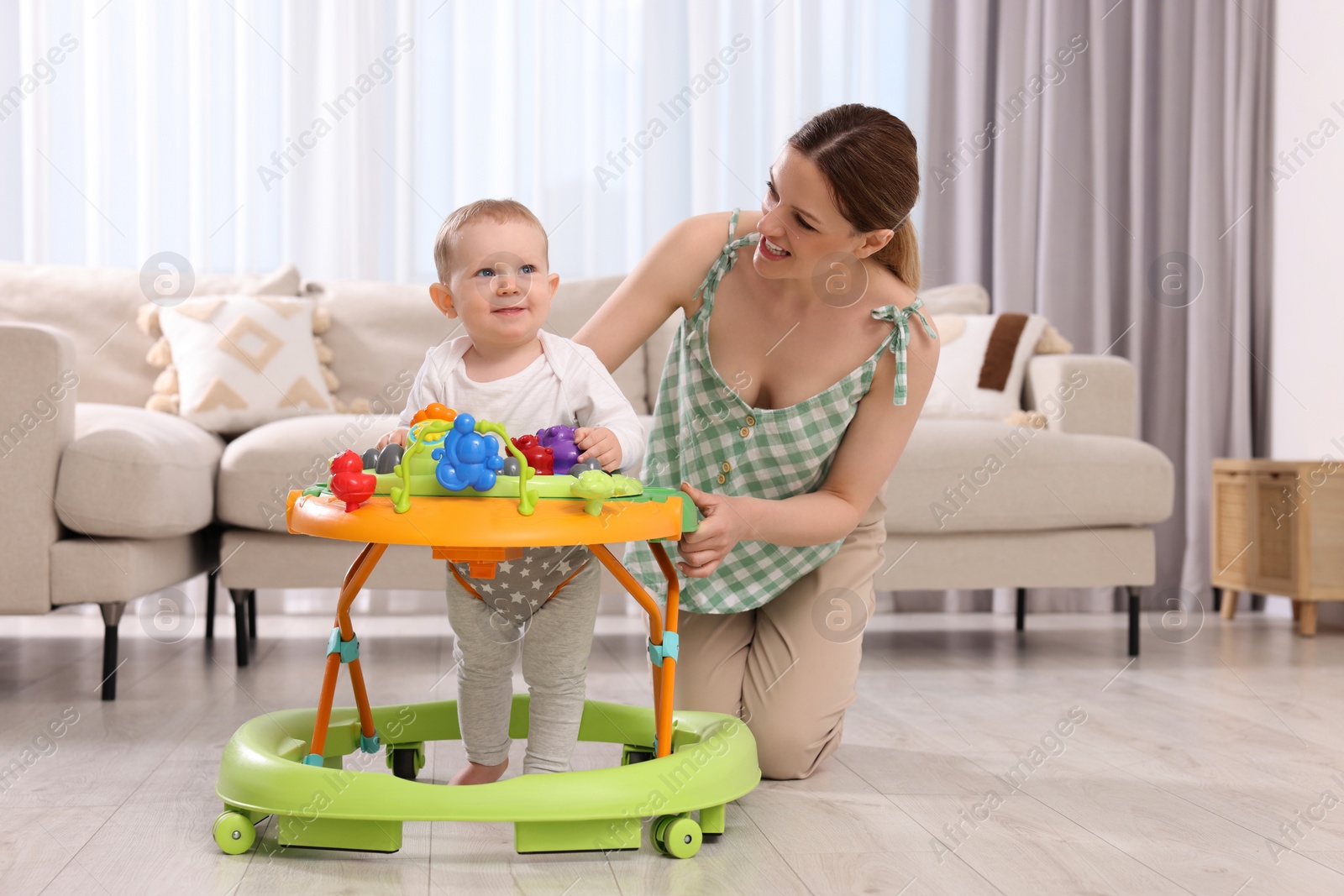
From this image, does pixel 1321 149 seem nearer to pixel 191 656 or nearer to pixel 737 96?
pixel 737 96

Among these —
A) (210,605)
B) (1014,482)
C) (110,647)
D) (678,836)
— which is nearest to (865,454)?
(678,836)

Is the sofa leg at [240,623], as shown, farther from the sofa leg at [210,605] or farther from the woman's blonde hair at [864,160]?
the woman's blonde hair at [864,160]

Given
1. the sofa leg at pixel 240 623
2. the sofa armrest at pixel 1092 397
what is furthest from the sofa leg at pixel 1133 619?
the sofa leg at pixel 240 623

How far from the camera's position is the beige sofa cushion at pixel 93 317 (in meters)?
2.74

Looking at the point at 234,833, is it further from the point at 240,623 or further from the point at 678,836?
the point at 240,623

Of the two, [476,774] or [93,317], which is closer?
[476,774]

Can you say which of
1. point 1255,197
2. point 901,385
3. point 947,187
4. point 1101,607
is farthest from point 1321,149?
point 901,385

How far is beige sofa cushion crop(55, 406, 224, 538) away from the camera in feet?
6.53

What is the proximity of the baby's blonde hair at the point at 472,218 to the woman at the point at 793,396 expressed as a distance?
27cm

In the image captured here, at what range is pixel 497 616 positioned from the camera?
54.0 inches

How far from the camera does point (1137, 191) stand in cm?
365

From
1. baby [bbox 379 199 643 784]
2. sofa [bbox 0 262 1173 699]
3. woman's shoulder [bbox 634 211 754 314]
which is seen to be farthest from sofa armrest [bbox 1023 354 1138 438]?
baby [bbox 379 199 643 784]

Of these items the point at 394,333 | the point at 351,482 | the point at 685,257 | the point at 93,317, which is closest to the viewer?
the point at 351,482

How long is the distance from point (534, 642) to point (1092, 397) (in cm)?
192
